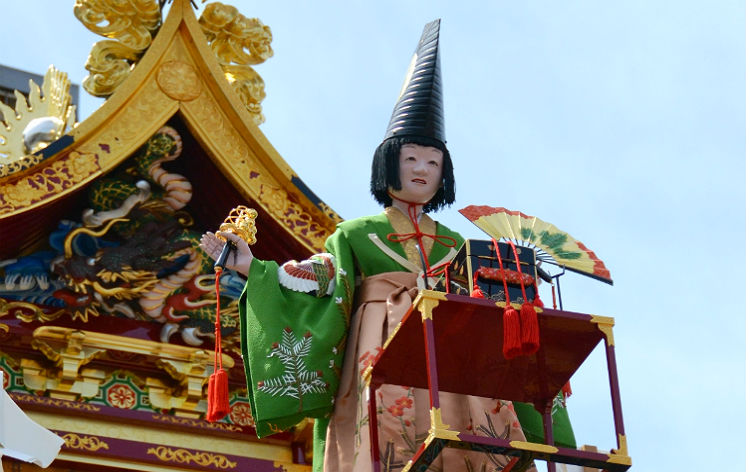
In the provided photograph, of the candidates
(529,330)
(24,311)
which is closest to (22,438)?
(24,311)

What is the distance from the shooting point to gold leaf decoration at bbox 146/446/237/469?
7.26 m

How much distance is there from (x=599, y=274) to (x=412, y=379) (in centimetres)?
69

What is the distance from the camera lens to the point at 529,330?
5.20 m

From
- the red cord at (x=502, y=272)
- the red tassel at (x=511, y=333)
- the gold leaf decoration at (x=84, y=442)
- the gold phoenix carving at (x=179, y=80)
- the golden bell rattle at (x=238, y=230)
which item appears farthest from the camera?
the gold phoenix carving at (x=179, y=80)

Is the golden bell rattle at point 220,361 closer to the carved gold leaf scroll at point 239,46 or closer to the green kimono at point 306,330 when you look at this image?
→ the green kimono at point 306,330

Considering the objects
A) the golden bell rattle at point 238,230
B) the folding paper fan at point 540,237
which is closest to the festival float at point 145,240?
the golden bell rattle at point 238,230

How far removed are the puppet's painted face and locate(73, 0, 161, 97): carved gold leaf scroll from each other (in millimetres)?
1717

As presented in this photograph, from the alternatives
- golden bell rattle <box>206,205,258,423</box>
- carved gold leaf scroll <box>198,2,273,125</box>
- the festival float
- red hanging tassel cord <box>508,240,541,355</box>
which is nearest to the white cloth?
golden bell rattle <box>206,205,258,423</box>

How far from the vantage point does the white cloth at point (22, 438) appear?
5.86 metres

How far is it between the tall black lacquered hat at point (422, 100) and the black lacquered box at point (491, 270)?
78 centimetres

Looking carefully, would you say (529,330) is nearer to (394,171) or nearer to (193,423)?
(394,171)

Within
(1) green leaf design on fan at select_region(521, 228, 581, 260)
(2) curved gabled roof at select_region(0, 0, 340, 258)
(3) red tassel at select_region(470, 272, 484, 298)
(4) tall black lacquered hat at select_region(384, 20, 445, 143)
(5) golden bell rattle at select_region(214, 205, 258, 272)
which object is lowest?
(3) red tassel at select_region(470, 272, 484, 298)

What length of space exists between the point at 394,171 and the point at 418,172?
0.08 m

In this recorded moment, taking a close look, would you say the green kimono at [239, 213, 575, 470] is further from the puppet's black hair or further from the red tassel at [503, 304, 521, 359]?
the red tassel at [503, 304, 521, 359]
